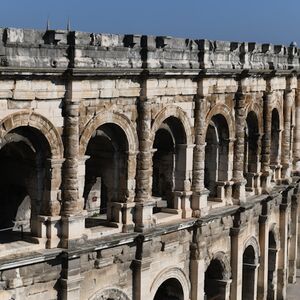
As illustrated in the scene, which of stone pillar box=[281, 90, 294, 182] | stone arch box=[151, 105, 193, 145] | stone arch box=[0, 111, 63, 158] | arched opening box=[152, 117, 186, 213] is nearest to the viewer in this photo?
stone arch box=[0, 111, 63, 158]

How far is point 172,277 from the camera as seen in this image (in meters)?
19.1

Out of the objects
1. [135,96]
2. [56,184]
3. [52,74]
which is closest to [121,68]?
[135,96]

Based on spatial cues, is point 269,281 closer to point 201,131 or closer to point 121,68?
point 201,131

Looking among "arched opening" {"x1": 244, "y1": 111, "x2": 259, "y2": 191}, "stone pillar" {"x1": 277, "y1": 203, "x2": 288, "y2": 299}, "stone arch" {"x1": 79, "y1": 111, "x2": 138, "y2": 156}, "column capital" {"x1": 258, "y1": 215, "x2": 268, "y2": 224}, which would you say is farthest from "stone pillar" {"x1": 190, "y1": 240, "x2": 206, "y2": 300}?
"stone pillar" {"x1": 277, "y1": 203, "x2": 288, "y2": 299}

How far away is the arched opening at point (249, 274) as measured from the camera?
23484 millimetres

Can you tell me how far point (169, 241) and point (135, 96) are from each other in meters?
4.00

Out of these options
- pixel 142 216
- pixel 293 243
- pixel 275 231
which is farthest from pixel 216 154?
pixel 293 243

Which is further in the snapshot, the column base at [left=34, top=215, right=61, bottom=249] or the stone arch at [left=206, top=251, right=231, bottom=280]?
the stone arch at [left=206, top=251, right=231, bottom=280]

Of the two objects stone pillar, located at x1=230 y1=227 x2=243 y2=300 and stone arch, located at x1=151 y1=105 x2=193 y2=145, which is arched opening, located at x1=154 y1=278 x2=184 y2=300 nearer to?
stone pillar, located at x1=230 y1=227 x2=243 y2=300

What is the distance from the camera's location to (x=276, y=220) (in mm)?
25328

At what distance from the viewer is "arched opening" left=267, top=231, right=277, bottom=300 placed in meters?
25.4

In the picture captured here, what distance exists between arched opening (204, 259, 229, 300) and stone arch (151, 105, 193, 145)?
4379 millimetres

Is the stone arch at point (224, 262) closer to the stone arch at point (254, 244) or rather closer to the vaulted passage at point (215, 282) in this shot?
the vaulted passage at point (215, 282)

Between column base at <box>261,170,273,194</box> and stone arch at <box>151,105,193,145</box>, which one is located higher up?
stone arch at <box>151,105,193,145</box>
